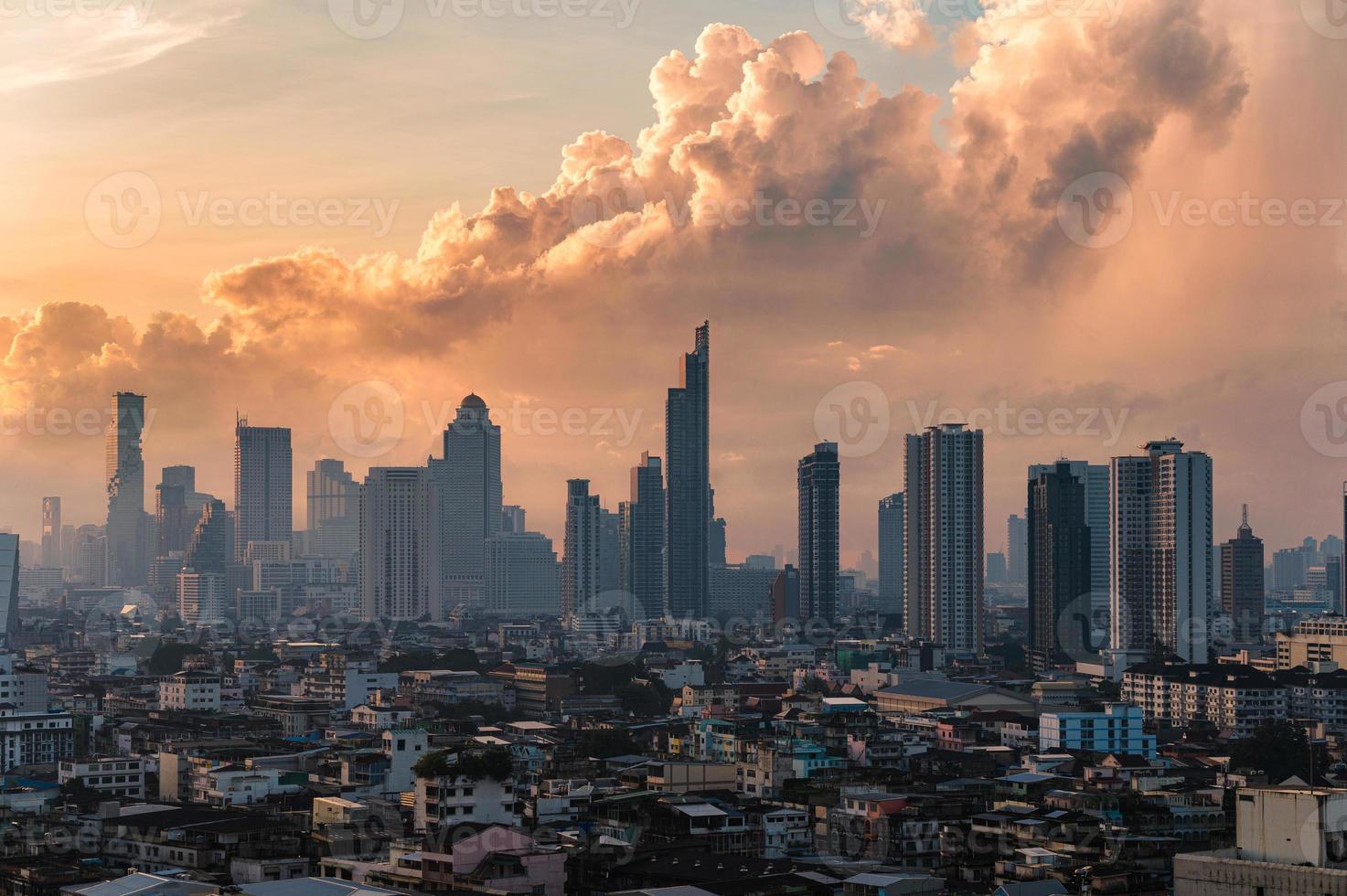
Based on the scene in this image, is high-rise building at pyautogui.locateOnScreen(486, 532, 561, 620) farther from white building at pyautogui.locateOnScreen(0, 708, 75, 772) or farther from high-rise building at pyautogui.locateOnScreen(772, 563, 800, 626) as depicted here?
white building at pyautogui.locateOnScreen(0, 708, 75, 772)

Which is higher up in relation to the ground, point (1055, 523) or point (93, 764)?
point (1055, 523)

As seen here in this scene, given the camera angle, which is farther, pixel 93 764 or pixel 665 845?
pixel 93 764

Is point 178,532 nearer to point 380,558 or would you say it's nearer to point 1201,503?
point 380,558

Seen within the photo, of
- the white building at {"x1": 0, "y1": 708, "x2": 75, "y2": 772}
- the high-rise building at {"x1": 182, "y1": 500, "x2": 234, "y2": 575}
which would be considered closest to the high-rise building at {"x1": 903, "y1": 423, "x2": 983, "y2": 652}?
the white building at {"x1": 0, "y1": 708, "x2": 75, "y2": 772}

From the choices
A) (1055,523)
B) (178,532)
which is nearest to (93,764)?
(1055,523)

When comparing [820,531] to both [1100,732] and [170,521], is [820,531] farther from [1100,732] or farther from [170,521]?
[170,521]

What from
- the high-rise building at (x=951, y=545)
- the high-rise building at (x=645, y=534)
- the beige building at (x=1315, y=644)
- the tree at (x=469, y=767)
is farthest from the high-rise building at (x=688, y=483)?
the tree at (x=469, y=767)

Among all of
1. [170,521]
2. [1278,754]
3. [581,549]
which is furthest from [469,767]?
Answer: [170,521]
